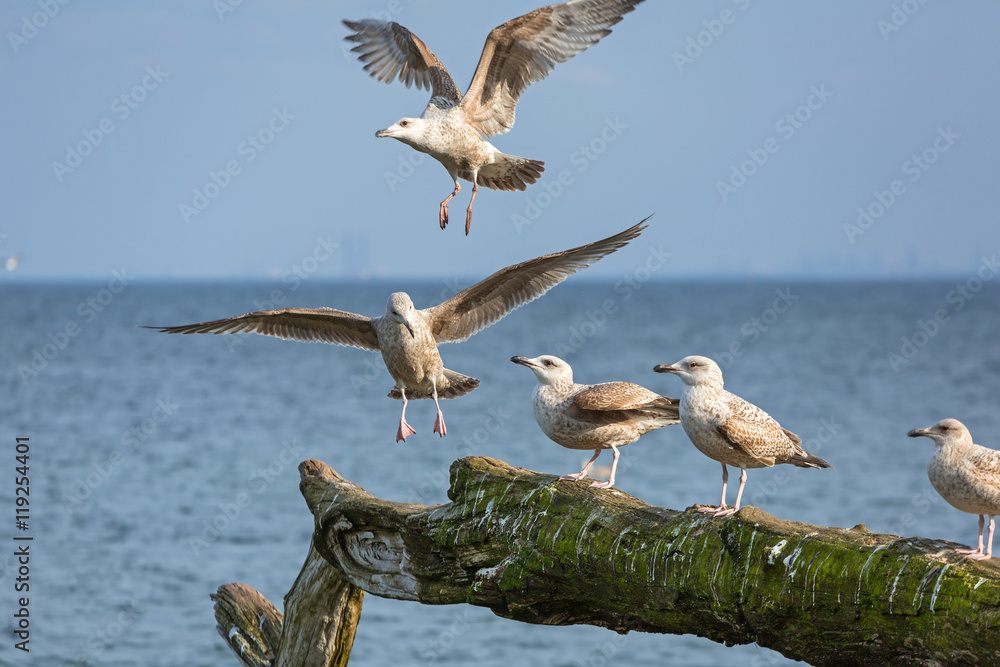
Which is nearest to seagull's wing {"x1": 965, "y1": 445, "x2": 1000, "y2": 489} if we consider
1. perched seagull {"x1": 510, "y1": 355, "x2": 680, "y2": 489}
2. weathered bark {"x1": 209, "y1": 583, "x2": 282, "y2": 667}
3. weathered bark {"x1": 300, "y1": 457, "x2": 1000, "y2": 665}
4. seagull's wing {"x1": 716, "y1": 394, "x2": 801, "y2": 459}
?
weathered bark {"x1": 300, "y1": 457, "x2": 1000, "y2": 665}

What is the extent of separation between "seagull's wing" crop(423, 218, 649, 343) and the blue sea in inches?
265


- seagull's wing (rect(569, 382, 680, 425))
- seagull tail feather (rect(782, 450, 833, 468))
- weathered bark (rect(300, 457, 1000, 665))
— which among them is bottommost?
weathered bark (rect(300, 457, 1000, 665))

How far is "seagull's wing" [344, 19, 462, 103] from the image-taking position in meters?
7.14

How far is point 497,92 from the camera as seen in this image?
6.50m

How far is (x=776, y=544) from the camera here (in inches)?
155

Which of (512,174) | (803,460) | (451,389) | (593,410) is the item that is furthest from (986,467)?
(512,174)

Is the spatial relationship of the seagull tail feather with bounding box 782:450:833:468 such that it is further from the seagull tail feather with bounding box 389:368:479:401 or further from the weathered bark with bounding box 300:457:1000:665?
the seagull tail feather with bounding box 389:368:479:401

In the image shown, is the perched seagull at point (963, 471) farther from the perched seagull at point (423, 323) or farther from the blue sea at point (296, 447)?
the blue sea at point (296, 447)

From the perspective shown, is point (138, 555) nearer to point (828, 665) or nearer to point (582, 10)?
point (582, 10)

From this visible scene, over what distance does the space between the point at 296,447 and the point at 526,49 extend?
19451 millimetres

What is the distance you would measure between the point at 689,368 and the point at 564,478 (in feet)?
2.68

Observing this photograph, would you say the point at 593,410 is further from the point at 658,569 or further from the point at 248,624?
the point at 248,624

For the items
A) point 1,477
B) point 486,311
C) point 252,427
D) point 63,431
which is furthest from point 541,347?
point 486,311

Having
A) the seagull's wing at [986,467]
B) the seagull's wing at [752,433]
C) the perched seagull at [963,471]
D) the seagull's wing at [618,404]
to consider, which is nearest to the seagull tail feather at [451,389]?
the seagull's wing at [618,404]
